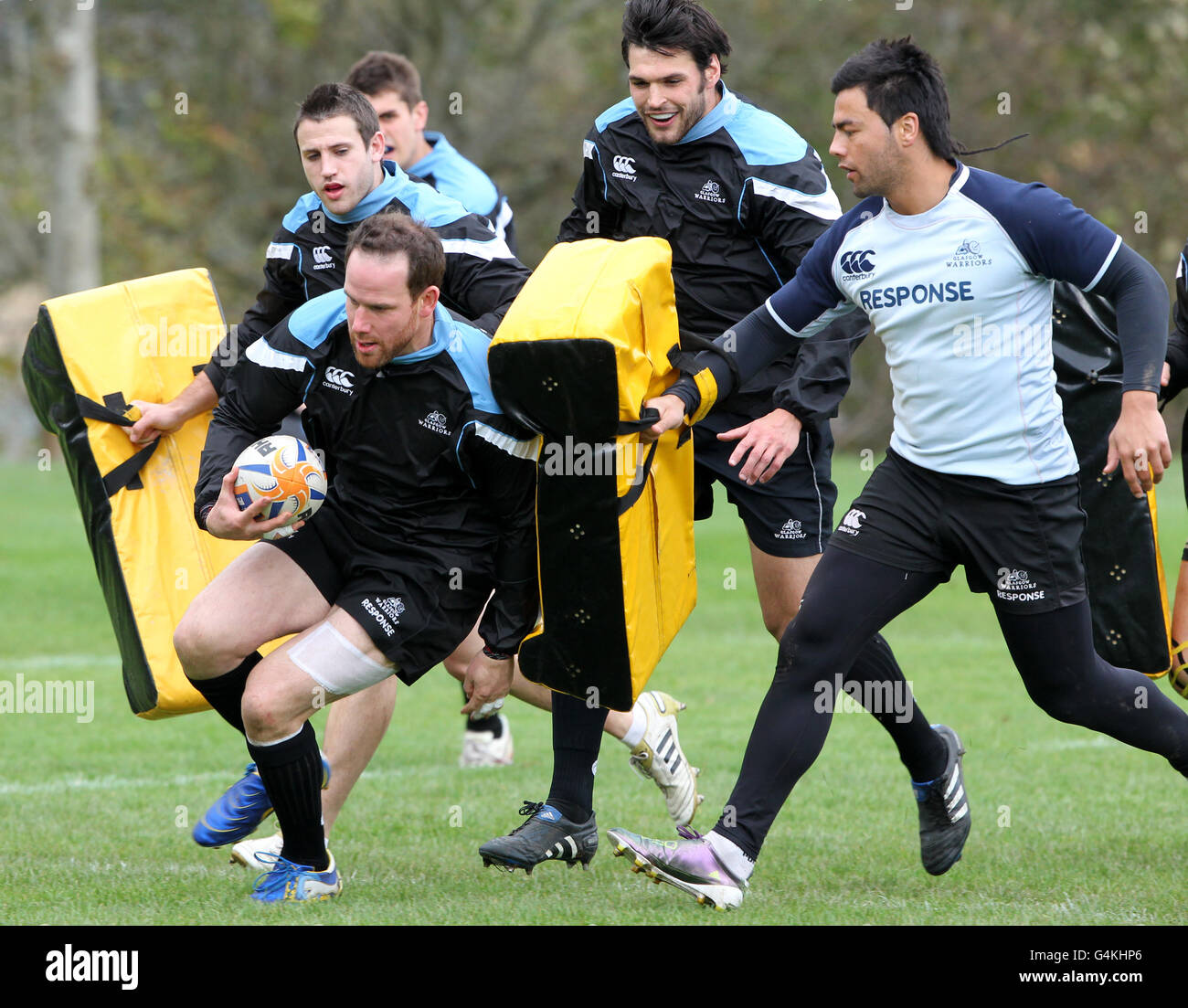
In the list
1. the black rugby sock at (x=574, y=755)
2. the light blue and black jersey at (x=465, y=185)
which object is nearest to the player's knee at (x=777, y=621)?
the black rugby sock at (x=574, y=755)

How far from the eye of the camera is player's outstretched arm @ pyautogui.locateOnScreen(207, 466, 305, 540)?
4695 mm

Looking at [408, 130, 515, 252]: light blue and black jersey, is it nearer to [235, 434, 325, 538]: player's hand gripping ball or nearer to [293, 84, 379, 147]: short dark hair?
[293, 84, 379, 147]: short dark hair

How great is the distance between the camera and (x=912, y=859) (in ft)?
18.1

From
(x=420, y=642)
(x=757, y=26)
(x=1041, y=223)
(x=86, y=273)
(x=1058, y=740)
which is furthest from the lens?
(x=757, y=26)

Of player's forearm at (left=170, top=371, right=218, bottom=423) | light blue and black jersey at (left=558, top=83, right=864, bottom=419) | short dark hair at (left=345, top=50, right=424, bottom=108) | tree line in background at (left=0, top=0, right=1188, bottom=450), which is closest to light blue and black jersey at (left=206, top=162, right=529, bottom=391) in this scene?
player's forearm at (left=170, top=371, right=218, bottom=423)

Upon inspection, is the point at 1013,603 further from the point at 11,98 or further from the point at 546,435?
the point at 11,98

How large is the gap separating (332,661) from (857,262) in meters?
1.93

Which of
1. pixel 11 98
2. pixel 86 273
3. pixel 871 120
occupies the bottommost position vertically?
pixel 86 273

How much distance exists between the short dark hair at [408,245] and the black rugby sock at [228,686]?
129 centimetres

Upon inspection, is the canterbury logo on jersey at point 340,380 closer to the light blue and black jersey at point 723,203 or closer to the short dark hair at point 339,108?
the short dark hair at point 339,108

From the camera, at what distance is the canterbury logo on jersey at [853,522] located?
15.4 feet

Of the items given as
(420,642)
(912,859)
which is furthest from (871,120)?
(912,859)

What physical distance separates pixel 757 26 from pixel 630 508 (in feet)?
83.8

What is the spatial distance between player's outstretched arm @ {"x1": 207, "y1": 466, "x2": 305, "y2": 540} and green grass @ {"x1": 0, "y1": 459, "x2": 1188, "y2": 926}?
1.12 meters
